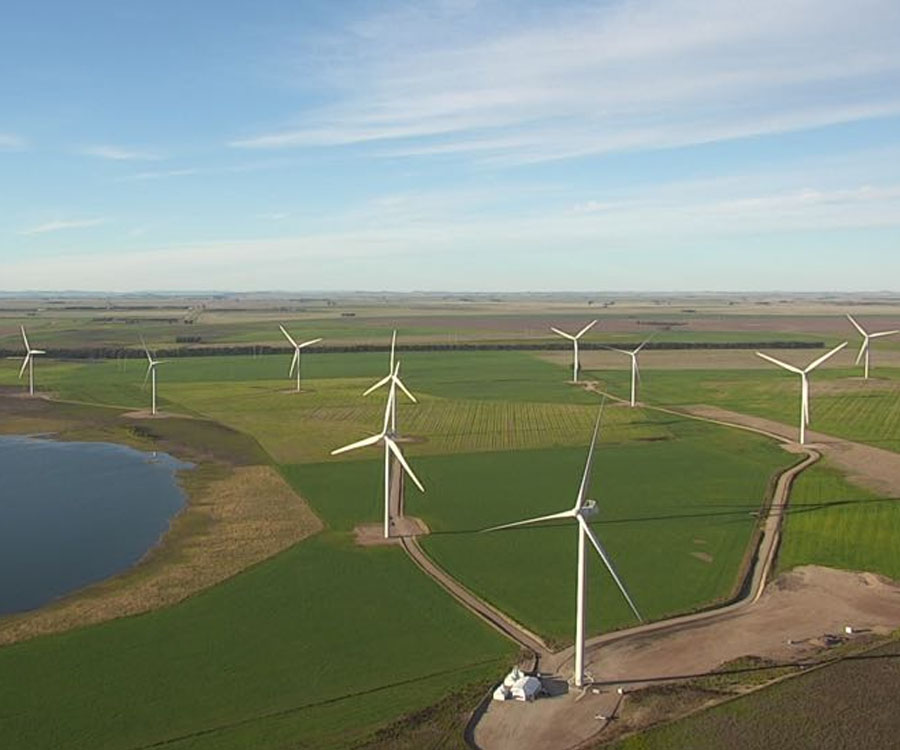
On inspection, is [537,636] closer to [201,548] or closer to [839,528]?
[201,548]

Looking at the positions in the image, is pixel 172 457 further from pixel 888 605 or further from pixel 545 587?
pixel 888 605

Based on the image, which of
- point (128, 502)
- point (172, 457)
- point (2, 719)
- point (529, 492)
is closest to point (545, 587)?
point (529, 492)

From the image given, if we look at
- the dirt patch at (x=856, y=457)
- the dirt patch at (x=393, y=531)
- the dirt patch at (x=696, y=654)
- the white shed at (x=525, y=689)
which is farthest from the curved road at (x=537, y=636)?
the dirt patch at (x=856, y=457)

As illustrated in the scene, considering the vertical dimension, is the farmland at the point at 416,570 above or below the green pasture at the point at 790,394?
below

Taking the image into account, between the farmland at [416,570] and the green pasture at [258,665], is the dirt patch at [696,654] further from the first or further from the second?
the green pasture at [258,665]

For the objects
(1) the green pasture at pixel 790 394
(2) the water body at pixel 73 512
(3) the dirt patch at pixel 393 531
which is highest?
(1) the green pasture at pixel 790 394

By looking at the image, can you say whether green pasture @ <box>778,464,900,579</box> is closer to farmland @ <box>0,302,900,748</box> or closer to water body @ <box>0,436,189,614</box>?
farmland @ <box>0,302,900,748</box>
